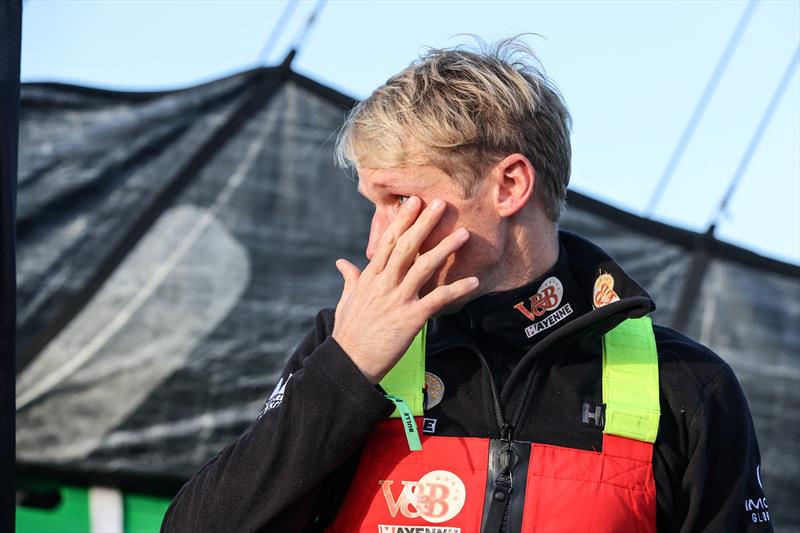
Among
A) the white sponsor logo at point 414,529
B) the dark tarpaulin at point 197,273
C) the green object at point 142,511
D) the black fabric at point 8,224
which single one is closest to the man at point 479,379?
the white sponsor logo at point 414,529

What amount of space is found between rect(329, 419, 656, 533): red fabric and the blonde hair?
0.51 metres

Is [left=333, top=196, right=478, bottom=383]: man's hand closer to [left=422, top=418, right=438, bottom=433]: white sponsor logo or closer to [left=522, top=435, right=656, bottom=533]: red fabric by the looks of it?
[left=422, top=418, right=438, bottom=433]: white sponsor logo

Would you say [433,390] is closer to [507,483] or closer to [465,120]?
[507,483]

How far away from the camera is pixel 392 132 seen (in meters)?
1.89

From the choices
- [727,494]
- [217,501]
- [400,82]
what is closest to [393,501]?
[217,501]

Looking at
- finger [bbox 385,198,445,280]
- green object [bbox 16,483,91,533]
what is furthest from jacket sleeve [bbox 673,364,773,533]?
green object [bbox 16,483,91,533]

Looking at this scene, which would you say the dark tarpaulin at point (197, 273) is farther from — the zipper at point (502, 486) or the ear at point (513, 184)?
the zipper at point (502, 486)

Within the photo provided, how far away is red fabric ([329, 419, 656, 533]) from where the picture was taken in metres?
1.71

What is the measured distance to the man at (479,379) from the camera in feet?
5.57

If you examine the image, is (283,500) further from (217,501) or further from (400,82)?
(400,82)

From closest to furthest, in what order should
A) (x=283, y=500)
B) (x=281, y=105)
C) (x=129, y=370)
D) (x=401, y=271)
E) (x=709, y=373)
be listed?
(x=283, y=500)
(x=401, y=271)
(x=709, y=373)
(x=129, y=370)
(x=281, y=105)

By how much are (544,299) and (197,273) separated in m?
1.72

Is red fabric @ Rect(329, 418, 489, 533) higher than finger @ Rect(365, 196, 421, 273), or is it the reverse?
finger @ Rect(365, 196, 421, 273)

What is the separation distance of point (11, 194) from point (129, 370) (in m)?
1.62
